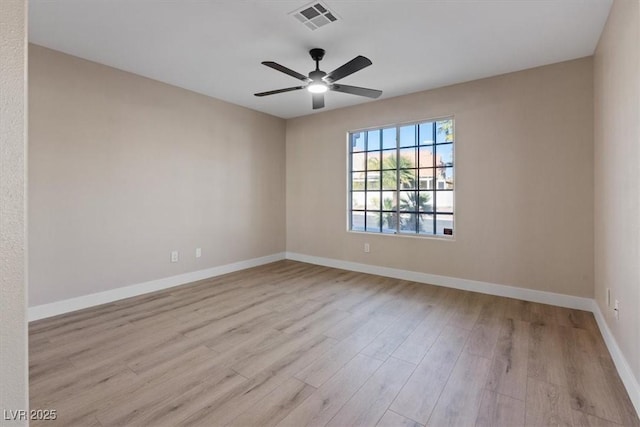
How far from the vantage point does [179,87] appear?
404 cm

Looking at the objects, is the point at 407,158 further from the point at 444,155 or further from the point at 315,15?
the point at 315,15

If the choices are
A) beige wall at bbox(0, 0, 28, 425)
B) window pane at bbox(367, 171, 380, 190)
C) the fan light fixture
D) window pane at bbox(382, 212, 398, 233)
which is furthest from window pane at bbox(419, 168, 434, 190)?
beige wall at bbox(0, 0, 28, 425)

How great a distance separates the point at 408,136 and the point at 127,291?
4233mm

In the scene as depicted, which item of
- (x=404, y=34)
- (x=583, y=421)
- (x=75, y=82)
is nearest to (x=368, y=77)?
(x=404, y=34)

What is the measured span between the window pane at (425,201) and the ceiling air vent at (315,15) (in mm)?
2586

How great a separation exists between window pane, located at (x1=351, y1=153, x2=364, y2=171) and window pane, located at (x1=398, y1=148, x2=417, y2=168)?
2.21ft

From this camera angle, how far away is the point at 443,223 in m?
4.12

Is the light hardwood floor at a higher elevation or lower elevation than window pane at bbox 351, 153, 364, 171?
lower

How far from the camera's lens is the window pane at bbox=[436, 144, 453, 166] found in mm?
4027

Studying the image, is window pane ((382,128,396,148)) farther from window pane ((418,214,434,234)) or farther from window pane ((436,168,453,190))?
window pane ((418,214,434,234))

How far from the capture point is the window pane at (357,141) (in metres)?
4.91

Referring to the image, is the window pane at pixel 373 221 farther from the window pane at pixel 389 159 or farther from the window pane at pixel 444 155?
the window pane at pixel 444 155

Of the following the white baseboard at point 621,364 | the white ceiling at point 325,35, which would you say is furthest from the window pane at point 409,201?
the white baseboard at point 621,364

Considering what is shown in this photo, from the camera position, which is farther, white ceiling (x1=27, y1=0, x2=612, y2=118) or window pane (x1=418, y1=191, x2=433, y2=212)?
window pane (x1=418, y1=191, x2=433, y2=212)
